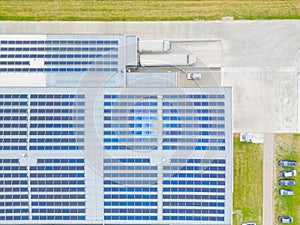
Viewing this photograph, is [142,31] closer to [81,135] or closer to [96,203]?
[81,135]

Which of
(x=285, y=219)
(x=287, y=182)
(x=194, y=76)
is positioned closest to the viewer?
(x=194, y=76)

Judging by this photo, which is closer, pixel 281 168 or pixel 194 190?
pixel 194 190

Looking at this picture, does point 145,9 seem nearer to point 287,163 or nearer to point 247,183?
point 247,183

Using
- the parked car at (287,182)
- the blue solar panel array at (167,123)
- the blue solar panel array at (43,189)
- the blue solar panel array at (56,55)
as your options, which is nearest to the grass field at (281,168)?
the parked car at (287,182)

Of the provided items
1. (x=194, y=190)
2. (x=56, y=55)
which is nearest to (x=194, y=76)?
(x=194, y=190)

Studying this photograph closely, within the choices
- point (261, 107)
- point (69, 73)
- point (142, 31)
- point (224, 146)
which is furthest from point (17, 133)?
point (261, 107)

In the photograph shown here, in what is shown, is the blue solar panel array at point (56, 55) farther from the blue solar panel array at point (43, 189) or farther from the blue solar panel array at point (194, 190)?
the blue solar panel array at point (194, 190)
